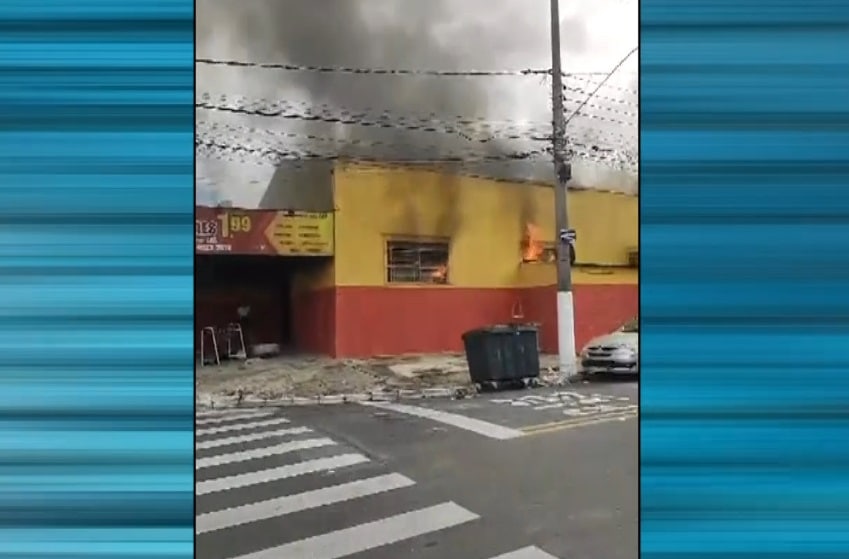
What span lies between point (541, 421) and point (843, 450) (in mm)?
734

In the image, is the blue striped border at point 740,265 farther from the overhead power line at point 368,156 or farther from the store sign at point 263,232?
the store sign at point 263,232

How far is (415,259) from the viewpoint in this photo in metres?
1.76

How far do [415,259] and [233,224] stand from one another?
0.46m

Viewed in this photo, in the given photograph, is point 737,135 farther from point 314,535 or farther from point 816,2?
point 314,535

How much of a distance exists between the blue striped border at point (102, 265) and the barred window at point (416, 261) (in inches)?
19.4

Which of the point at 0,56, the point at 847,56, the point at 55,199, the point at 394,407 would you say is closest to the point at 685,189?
the point at 847,56

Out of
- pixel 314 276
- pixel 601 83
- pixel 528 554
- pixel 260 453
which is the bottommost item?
pixel 528 554

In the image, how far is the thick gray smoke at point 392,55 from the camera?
169 cm

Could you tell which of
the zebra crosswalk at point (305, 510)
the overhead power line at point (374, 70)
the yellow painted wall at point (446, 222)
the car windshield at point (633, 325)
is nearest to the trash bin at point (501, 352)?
the yellow painted wall at point (446, 222)

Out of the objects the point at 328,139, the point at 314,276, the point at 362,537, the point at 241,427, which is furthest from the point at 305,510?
the point at 328,139

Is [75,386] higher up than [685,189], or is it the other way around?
[685,189]

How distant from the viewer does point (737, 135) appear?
1674mm

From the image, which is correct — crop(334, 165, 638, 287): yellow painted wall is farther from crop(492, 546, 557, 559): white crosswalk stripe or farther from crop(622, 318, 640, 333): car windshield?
crop(492, 546, 557, 559): white crosswalk stripe

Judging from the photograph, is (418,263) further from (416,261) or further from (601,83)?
(601,83)
